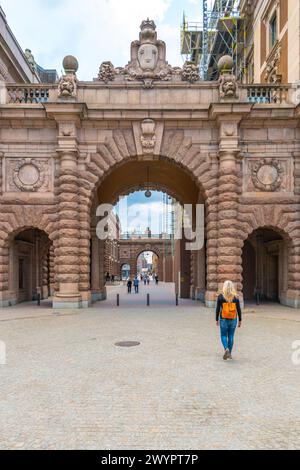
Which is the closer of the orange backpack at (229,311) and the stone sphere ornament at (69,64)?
the orange backpack at (229,311)

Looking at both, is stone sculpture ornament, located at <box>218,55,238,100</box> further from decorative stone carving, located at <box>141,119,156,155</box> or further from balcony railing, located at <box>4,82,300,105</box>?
decorative stone carving, located at <box>141,119,156,155</box>

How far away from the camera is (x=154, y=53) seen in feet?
63.2

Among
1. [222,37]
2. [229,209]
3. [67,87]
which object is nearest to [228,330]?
[229,209]

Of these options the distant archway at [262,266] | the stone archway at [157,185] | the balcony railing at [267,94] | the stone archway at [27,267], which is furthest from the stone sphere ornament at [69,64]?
the distant archway at [262,266]

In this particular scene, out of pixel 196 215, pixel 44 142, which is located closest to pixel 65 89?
pixel 44 142

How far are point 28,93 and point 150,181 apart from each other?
10060 millimetres

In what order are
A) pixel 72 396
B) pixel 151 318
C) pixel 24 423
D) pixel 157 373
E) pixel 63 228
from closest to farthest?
pixel 24 423 → pixel 72 396 → pixel 157 373 → pixel 151 318 → pixel 63 228

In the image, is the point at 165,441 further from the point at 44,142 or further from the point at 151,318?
the point at 44,142

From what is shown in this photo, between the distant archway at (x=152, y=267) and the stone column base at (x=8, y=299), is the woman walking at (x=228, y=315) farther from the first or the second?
the distant archway at (x=152, y=267)

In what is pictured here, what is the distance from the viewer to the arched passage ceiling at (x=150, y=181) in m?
24.2

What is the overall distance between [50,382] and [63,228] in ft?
39.0

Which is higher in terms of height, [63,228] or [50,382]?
[63,228]

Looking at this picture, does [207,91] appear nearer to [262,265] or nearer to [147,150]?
[147,150]

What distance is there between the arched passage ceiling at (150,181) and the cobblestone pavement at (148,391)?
1374 cm
